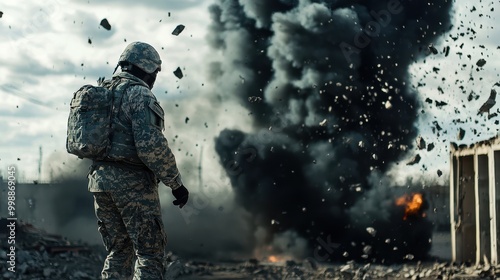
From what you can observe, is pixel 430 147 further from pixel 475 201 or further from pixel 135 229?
pixel 135 229

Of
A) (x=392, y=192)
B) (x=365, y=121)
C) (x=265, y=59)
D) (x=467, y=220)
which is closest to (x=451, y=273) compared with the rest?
(x=467, y=220)

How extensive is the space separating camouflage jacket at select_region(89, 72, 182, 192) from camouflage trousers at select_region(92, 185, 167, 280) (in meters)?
0.07

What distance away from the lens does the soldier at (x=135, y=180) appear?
4.04 metres

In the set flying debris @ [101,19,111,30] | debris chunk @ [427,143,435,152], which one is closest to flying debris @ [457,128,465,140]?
debris chunk @ [427,143,435,152]

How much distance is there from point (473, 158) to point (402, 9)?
484cm

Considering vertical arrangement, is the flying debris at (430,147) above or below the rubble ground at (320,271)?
above

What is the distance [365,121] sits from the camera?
1378cm

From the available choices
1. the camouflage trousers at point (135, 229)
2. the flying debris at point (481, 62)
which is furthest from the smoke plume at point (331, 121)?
the camouflage trousers at point (135, 229)

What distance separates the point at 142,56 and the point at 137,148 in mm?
579

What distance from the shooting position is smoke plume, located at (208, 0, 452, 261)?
13539mm

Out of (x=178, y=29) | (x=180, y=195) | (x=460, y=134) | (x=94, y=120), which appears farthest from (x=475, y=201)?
(x=94, y=120)

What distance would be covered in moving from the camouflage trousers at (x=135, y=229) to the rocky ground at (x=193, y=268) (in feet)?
14.5

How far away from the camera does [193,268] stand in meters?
10.1

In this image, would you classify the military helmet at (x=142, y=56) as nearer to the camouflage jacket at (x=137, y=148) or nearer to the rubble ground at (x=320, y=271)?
the camouflage jacket at (x=137, y=148)
